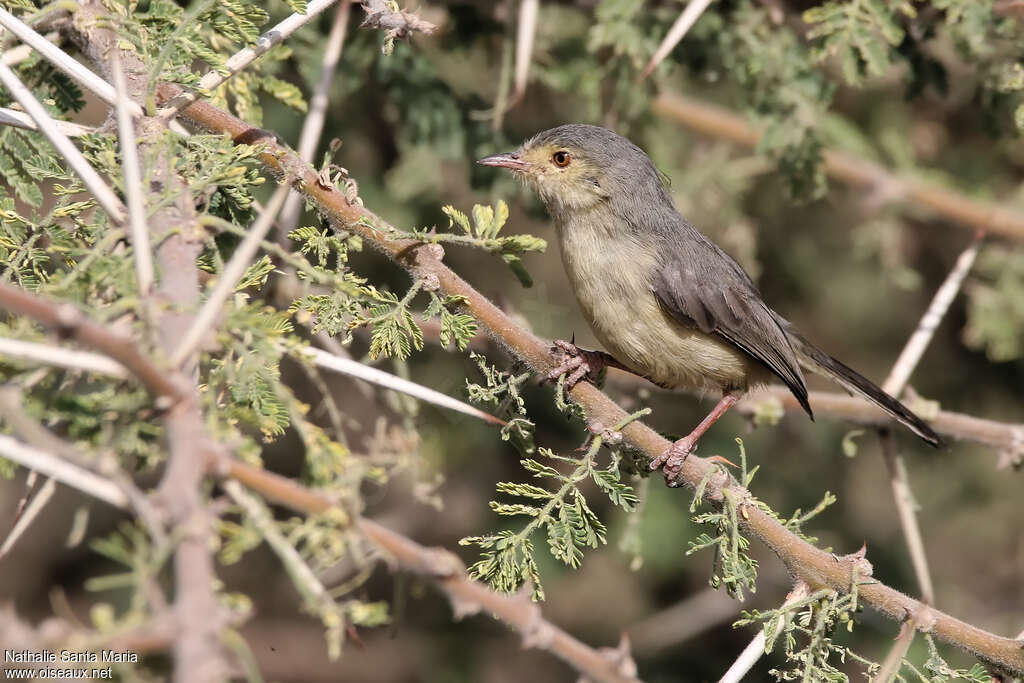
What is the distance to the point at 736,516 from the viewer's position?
118 inches

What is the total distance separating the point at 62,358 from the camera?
1654 millimetres

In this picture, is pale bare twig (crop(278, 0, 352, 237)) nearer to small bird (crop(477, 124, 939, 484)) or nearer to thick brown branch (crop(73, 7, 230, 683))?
small bird (crop(477, 124, 939, 484))

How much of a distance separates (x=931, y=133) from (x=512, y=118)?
310 cm

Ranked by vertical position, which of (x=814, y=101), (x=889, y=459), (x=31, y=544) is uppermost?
(x=814, y=101)

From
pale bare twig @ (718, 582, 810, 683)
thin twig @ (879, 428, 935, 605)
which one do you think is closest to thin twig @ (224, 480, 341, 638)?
pale bare twig @ (718, 582, 810, 683)

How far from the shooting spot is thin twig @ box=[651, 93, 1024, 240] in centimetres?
592

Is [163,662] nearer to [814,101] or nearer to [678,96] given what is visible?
[814,101]

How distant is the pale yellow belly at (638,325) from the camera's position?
4.37m

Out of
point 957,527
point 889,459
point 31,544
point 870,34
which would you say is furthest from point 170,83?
point 957,527

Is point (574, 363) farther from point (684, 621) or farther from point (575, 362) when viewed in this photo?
point (684, 621)

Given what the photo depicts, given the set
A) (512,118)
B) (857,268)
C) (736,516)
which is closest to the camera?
(736,516)

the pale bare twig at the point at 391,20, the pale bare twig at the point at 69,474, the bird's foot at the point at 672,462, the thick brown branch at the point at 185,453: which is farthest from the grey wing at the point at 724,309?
the pale bare twig at the point at 69,474

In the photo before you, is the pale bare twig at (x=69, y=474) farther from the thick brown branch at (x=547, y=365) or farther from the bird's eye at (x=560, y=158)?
the bird's eye at (x=560, y=158)

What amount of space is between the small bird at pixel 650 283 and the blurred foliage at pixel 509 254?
0.29 m
